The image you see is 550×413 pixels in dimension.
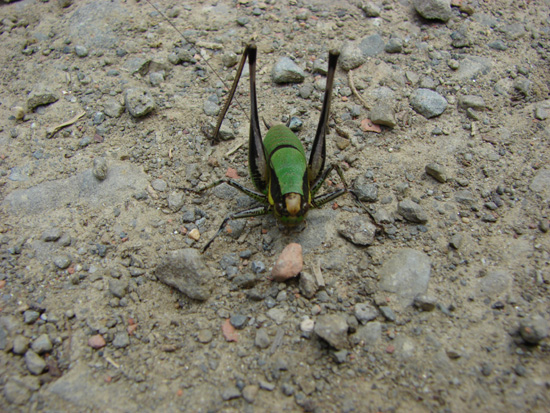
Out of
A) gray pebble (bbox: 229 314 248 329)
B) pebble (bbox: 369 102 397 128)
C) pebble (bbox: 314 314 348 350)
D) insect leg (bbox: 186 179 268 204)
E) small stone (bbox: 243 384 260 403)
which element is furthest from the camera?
pebble (bbox: 369 102 397 128)

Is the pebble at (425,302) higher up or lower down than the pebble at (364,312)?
higher up

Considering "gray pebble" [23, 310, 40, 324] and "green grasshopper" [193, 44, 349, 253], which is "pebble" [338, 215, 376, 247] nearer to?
"green grasshopper" [193, 44, 349, 253]

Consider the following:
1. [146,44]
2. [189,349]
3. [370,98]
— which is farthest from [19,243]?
[370,98]

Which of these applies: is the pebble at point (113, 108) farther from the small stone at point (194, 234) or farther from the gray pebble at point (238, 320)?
the gray pebble at point (238, 320)

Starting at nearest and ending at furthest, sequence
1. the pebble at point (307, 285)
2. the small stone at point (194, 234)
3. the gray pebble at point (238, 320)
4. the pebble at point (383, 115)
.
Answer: the gray pebble at point (238, 320)
the pebble at point (307, 285)
the small stone at point (194, 234)
the pebble at point (383, 115)

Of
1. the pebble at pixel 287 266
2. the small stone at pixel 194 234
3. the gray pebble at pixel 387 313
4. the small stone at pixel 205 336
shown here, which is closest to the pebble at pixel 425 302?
the gray pebble at pixel 387 313

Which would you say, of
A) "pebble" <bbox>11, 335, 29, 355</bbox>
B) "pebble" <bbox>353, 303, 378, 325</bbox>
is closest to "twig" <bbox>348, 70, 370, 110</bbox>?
"pebble" <bbox>353, 303, 378, 325</bbox>
